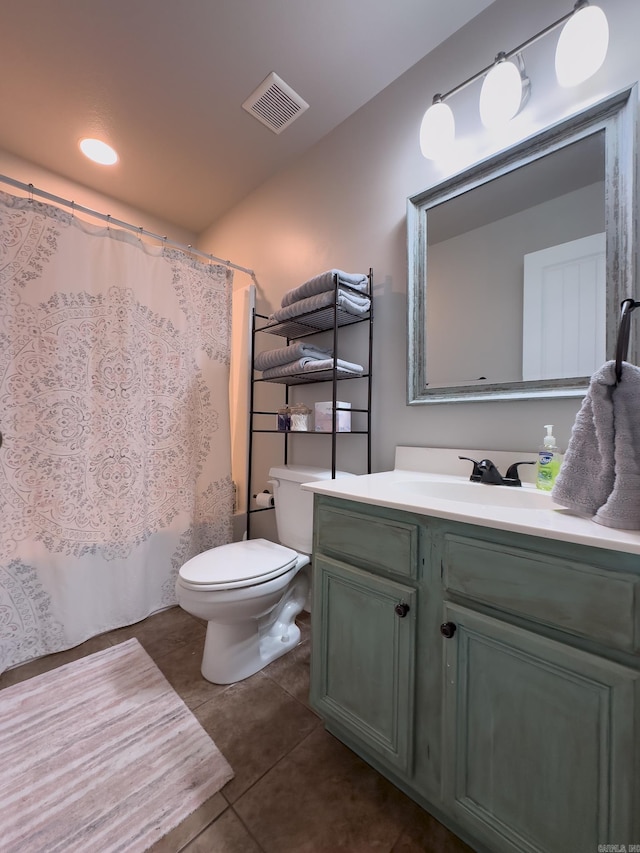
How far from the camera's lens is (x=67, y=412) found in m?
1.52

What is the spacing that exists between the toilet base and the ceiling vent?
A: 2208mm

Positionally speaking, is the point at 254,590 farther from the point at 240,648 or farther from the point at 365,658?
the point at 365,658

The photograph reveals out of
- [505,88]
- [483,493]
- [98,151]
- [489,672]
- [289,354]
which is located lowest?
[489,672]

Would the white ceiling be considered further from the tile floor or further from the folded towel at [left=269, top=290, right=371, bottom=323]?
the tile floor

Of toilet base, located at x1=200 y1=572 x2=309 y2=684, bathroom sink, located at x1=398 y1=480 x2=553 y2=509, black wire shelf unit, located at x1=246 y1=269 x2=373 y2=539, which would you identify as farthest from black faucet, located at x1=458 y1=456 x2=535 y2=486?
toilet base, located at x1=200 y1=572 x2=309 y2=684

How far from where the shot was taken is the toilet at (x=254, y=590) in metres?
1.21

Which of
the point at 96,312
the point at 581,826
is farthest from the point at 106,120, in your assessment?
the point at 581,826

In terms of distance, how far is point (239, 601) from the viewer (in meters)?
1.22

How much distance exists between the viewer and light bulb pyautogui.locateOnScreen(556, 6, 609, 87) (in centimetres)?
93

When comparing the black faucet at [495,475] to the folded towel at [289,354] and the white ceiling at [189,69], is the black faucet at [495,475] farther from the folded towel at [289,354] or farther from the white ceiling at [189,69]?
the white ceiling at [189,69]

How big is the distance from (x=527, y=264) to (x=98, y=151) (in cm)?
218

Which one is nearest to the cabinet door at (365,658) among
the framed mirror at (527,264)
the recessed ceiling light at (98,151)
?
the framed mirror at (527,264)

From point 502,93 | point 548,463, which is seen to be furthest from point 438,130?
point 548,463

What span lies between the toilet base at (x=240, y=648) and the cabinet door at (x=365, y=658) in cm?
43
